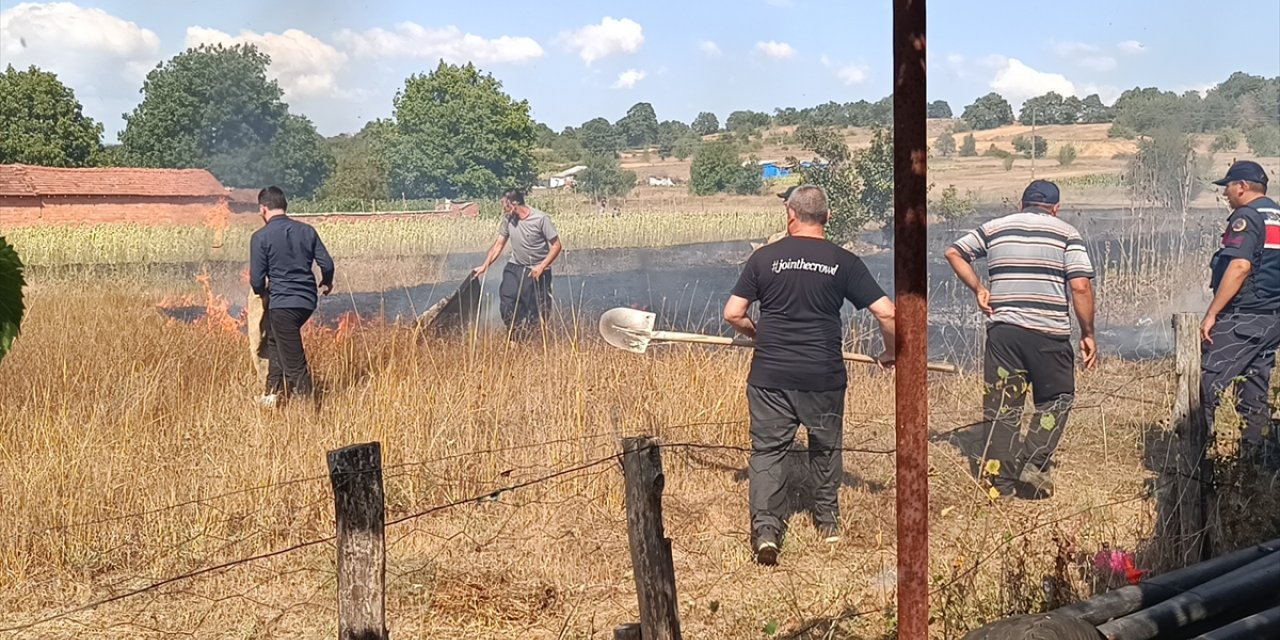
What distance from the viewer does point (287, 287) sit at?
8.89 meters

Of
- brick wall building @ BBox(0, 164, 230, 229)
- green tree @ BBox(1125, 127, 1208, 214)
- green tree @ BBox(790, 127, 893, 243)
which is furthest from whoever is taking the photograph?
brick wall building @ BBox(0, 164, 230, 229)

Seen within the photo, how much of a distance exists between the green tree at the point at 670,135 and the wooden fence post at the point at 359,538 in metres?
37.6

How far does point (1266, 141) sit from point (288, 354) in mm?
21089

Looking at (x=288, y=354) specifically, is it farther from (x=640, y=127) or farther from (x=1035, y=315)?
(x=640, y=127)

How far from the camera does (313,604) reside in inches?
215

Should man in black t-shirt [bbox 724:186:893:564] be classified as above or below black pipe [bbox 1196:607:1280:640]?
above

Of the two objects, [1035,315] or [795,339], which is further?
[1035,315]

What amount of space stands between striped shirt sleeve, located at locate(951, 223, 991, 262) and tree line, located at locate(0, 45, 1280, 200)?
28.0 ft

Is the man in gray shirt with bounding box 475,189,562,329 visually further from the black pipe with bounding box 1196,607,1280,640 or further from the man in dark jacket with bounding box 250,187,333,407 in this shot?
the black pipe with bounding box 1196,607,1280,640

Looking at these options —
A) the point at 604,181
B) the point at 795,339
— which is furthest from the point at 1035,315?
the point at 604,181

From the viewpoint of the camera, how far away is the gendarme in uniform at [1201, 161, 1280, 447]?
7.04 metres

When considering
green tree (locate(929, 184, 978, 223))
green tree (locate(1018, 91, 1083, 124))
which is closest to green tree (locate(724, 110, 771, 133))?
green tree (locate(1018, 91, 1083, 124))

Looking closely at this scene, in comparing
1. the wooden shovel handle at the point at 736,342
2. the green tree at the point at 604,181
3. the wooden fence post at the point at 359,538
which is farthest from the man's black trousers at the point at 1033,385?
the green tree at the point at 604,181

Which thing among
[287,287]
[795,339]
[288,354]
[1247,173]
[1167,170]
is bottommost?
[288,354]
